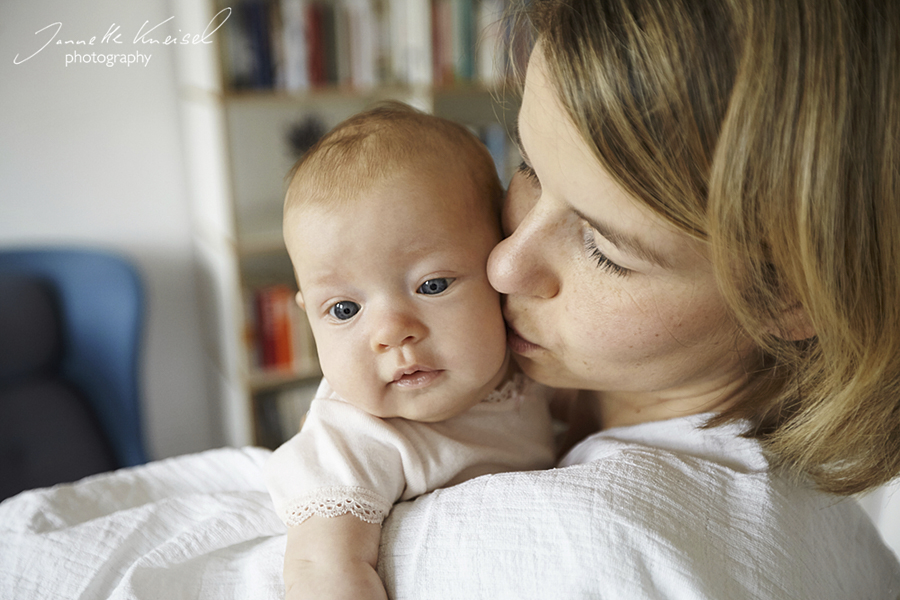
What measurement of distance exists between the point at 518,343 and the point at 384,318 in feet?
0.63

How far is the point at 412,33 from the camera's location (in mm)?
2488

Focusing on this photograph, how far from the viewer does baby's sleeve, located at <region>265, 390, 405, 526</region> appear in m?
0.78

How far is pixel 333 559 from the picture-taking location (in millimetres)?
723

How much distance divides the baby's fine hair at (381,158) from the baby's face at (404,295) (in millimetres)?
17

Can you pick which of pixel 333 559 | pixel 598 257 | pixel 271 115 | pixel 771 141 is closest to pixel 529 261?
pixel 598 257

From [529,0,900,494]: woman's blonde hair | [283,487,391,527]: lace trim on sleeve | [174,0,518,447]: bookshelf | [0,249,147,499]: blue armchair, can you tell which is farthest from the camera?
[174,0,518,447]: bookshelf

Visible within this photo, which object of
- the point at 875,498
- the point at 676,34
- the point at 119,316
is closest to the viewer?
the point at 676,34

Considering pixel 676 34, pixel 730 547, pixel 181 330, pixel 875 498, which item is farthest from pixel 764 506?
pixel 181 330

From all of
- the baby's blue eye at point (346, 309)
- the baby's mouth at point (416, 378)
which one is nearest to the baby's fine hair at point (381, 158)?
the baby's blue eye at point (346, 309)

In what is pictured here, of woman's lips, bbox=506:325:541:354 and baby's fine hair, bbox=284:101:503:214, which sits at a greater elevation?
baby's fine hair, bbox=284:101:503:214

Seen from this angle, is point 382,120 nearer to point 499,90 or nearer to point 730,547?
point 499,90

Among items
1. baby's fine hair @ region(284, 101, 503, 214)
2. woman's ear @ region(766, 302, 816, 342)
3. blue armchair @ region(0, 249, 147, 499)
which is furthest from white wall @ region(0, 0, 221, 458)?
woman's ear @ region(766, 302, 816, 342)

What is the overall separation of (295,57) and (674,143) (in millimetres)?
2060

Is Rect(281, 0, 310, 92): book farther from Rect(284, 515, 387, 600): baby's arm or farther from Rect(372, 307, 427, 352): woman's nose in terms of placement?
Rect(284, 515, 387, 600): baby's arm
